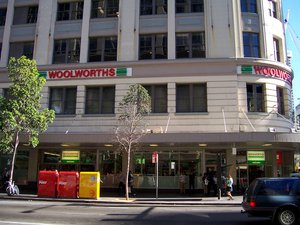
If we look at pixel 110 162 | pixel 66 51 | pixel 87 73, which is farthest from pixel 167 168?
pixel 66 51

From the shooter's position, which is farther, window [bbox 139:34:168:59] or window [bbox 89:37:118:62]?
window [bbox 89:37:118:62]

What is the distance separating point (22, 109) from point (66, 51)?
7475 mm

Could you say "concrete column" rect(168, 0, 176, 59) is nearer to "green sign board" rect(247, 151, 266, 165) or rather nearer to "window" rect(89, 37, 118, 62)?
"window" rect(89, 37, 118, 62)

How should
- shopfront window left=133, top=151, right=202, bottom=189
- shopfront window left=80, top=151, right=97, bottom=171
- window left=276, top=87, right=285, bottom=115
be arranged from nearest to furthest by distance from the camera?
shopfront window left=133, top=151, right=202, bottom=189
window left=276, top=87, right=285, bottom=115
shopfront window left=80, top=151, right=97, bottom=171

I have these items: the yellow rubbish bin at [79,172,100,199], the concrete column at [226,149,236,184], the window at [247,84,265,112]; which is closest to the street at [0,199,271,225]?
the yellow rubbish bin at [79,172,100,199]

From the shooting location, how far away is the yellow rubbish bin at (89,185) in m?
23.5

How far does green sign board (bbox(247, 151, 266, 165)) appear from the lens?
1103 inches

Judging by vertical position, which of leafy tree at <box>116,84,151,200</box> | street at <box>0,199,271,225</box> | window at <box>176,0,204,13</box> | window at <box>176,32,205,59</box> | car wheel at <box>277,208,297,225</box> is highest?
window at <box>176,0,204,13</box>

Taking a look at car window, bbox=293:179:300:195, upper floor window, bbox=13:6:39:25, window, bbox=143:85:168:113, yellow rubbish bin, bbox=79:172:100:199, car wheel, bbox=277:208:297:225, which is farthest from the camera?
upper floor window, bbox=13:6:39:25

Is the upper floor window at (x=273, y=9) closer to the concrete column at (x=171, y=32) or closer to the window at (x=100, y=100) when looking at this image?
the concrete column at (x=171, y=32)

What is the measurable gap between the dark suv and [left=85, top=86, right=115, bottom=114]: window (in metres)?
17.7

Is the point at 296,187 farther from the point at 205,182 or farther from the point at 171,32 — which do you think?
the point at 171,32

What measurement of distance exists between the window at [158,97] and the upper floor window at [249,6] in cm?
896

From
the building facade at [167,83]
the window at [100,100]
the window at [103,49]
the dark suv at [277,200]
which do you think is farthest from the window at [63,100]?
the dark suv at [277,200]
